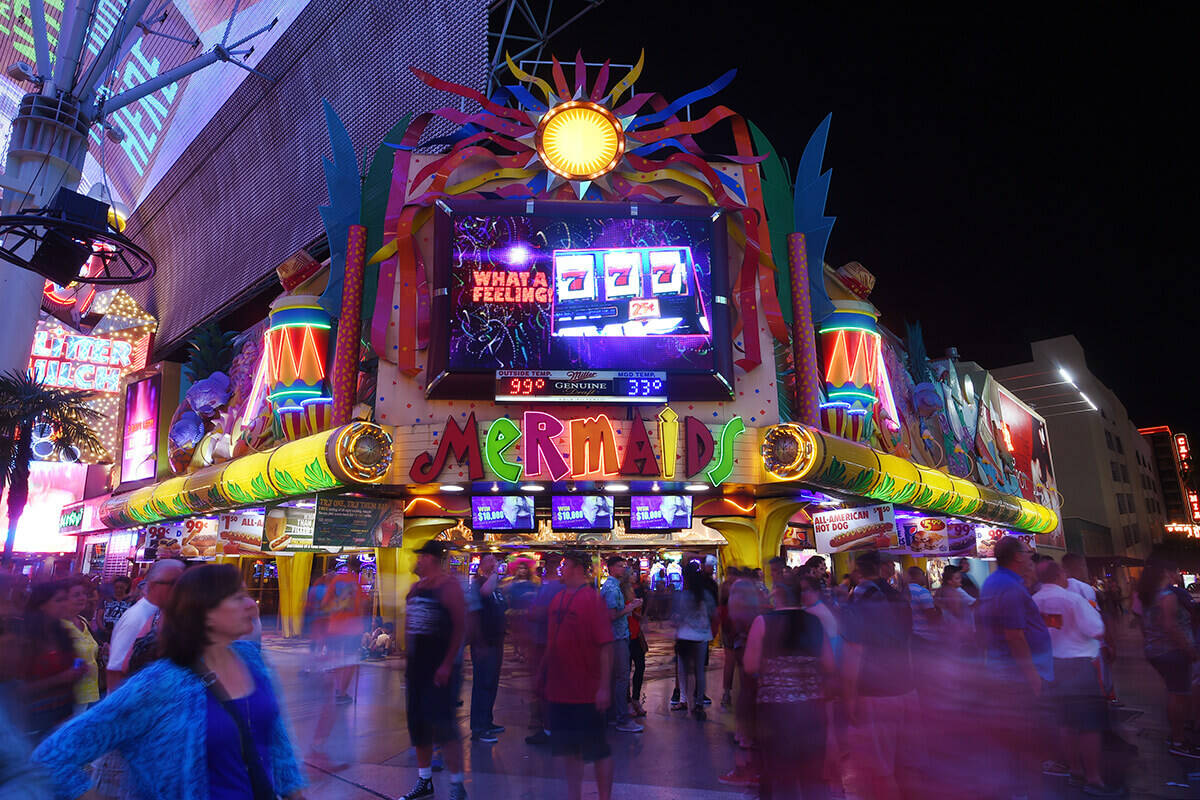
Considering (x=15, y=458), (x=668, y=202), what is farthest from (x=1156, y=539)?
(x=15, y=458)

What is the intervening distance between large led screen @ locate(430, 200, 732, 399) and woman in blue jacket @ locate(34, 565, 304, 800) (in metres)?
12.4

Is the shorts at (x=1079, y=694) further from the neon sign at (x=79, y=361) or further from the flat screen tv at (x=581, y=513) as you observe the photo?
the neon sign at (x=79, y=361)

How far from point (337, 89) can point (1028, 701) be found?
33.3 m

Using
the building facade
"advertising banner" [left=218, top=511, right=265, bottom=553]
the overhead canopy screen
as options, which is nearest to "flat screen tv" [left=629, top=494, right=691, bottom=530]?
"advertising banner" [left=218, top=511, right=265, bottom=553]

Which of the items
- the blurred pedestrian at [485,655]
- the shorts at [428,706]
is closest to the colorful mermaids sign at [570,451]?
the blurred pedestrian at [485,655]

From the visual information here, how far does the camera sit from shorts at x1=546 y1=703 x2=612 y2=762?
5625 mm

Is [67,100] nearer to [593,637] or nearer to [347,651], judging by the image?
[347,651]

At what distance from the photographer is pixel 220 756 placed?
8.63 ft

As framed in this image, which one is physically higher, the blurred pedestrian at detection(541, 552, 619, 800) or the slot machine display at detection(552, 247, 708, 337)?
the slot machine display at detection(552, 247, 708, 337)

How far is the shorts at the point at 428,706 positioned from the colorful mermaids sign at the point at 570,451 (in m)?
8.37

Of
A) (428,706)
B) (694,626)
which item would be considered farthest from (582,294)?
(428,706)

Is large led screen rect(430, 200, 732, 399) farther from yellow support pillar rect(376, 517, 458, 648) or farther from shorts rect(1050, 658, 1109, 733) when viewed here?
shorts rect(1050, 658, 1109, 733)

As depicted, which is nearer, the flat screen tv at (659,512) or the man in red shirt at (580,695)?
the man in red shirt at (580,695)

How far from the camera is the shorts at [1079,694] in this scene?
6332 millimetres
